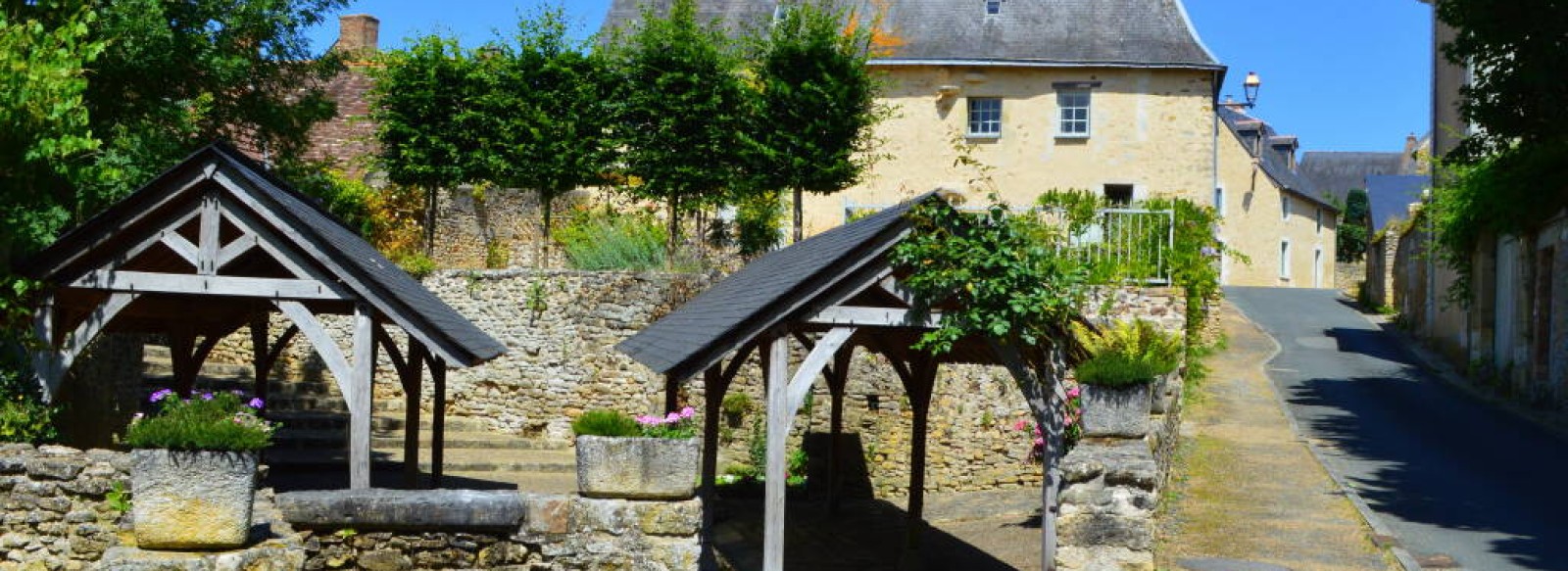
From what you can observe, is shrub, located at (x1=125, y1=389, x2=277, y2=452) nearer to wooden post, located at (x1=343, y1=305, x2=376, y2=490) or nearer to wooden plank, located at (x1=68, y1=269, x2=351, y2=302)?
wooden post, located at (x1=343, y1=305, x2=376, y2=490)

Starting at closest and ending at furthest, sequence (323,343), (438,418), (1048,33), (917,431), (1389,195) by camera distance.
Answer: (323,343) → (438,418) → (917,431) → (1048,33) → (1389,195)

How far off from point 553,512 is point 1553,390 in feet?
47.8

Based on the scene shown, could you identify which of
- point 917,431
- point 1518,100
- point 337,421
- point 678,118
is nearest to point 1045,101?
point 678,118

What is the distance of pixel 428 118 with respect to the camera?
66.6 feet

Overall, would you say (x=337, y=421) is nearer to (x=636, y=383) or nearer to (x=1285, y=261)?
(x=636, y=383)

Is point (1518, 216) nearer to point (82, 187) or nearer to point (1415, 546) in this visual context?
point (1415, 546)

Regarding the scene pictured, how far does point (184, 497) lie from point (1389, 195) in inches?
1570

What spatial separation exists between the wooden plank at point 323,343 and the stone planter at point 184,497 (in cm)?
165

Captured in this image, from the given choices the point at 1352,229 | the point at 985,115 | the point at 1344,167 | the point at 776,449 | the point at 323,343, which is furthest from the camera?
the point at 1344,167

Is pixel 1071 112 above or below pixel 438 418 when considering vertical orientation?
above

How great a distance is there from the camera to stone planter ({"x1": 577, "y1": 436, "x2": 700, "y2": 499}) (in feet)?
28.0

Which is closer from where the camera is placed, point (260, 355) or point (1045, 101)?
point (260, 355)

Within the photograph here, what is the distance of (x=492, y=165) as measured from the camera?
19.9m

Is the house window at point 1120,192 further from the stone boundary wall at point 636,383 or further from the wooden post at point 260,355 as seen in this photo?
the wooden post at point 260,355
